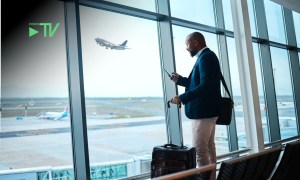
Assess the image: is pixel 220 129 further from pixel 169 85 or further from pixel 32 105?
pixel 32 105

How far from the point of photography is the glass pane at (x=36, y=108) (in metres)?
2.30

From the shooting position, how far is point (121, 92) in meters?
3.13

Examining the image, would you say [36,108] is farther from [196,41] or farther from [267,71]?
[267,71]

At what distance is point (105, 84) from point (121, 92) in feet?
0.78

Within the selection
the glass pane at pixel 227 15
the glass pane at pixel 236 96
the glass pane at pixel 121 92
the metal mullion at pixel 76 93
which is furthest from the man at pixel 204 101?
the glass pane at pixel 227 15

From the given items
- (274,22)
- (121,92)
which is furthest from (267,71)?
(121,92)

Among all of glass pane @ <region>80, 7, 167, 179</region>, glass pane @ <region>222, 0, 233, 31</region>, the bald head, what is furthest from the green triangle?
glass pane @ <region>222, 0, 233, 31</region>

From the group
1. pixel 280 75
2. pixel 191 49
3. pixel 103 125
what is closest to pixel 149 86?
pixel 103 125

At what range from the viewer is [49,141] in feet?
8.42

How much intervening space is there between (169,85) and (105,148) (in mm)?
1093

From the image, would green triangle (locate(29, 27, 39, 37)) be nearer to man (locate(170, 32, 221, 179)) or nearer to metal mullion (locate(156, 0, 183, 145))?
man (locate(170, 32, 221, 179))

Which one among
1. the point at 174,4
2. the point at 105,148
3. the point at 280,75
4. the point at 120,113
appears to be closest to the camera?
the point at 105,148

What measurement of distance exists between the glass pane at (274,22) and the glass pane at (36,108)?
4384mm

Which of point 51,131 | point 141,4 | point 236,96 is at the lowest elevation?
point 51,131
